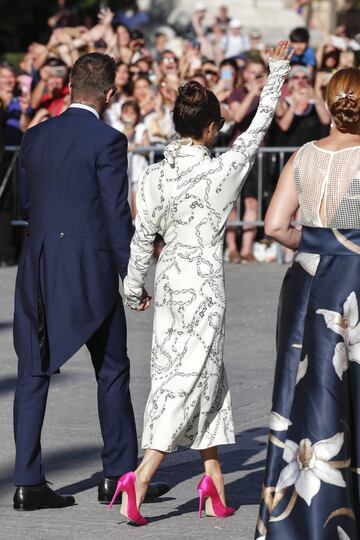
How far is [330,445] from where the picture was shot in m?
5.73

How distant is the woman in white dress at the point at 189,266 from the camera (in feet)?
21.5

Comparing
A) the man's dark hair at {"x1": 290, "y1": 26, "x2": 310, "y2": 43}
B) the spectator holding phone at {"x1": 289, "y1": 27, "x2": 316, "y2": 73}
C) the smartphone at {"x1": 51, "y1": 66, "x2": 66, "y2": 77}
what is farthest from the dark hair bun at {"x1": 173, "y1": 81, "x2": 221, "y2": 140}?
the man's dark hair at {"x1": 290, "y1": 26, "x2": 310, "y2": 43}

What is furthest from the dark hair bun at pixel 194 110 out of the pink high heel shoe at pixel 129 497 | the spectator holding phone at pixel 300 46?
the spectator holding phone at pixel 300 46

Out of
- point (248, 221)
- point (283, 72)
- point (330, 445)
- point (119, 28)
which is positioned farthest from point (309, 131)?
point (330, 445)

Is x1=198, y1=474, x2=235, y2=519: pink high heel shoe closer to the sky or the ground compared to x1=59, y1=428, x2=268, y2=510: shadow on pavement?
closer to the sky

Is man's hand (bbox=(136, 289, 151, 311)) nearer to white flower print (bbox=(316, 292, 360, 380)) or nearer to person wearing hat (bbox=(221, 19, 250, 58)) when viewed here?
white flower print (bbox=(316, 292, 360, 380))

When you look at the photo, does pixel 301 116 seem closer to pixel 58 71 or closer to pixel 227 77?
pixel 227 77

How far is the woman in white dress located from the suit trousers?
0.29 m

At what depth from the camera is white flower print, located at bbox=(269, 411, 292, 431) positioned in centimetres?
585

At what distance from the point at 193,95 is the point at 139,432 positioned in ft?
8.58

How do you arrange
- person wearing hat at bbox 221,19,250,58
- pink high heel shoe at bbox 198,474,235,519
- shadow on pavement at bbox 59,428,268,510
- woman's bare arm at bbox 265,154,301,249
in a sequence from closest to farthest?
1. woman's bare arm at bbox 265,154,301,249
2. pink high heel shoe at bbox 198,474,235,519
3. shadow on pavement at bbox 59,428,268,510
4. person wearing hat at bbox 221,19,250,58

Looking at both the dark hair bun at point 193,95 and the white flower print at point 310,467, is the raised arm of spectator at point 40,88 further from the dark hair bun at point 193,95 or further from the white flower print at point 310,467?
the white flower print at point 310,467

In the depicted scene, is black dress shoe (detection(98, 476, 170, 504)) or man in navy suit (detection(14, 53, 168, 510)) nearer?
man in navy suit (detection(14, 53, 168, 510))

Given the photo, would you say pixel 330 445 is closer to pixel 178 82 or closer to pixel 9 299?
pixel 9 299
